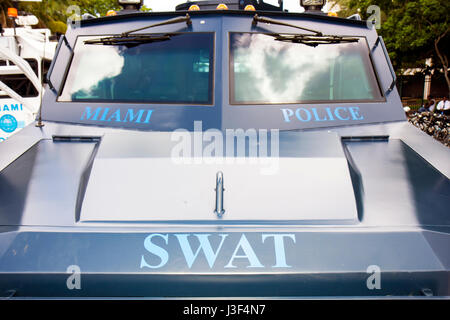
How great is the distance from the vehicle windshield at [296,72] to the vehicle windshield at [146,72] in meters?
0.23

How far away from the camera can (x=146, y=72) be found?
3096 millimetres

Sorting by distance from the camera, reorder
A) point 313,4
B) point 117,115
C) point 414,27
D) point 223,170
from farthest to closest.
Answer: point 414,27 → point 313,4 → point 117,115 → point 223,170

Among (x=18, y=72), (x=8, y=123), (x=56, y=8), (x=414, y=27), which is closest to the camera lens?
(x=18, y=72)

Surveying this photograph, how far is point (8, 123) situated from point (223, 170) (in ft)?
32.8

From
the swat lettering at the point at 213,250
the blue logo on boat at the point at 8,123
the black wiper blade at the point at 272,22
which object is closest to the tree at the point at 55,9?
the blue logo on boat at the point at 8,123

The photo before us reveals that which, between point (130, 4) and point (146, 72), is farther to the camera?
point (130, 4)

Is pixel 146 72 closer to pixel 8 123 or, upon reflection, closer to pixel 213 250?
pixel 213 250

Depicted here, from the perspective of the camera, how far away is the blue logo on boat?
1062 cm

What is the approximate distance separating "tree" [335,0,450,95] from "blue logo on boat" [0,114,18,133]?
50.0 ft

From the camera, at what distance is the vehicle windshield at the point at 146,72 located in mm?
3014

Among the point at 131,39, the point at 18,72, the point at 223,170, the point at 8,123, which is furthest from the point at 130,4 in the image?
the point at 8,123

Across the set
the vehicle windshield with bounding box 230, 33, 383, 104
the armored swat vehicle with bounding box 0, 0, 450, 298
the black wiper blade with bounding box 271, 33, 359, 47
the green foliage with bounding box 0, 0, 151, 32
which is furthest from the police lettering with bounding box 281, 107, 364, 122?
the green foliage with bounding box 0, 0, 151, 32

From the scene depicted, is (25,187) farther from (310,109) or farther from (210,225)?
(310,109)

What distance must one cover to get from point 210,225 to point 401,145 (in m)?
1.26
